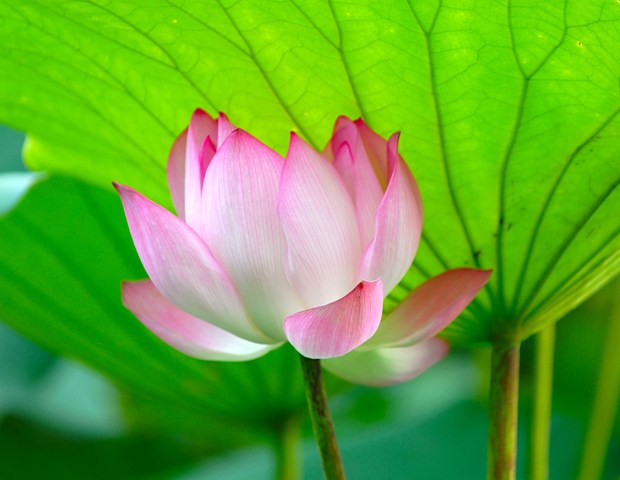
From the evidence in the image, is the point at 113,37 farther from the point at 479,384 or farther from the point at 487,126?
the point at 479,384

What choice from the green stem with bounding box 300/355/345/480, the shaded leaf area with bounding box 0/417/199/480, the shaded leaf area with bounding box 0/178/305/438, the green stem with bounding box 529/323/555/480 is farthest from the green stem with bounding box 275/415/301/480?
the shaded leaf area with bounding box 0/417/199/480

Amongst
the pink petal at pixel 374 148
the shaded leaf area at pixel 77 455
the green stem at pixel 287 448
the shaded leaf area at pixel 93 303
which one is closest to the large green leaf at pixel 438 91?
the pink petal at pixel 374 148

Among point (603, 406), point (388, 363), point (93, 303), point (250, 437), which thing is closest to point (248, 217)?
point (388, 363)

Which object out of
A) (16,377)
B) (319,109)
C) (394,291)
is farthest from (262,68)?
(16,377)

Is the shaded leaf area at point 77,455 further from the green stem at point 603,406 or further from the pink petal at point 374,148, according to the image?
the pink petal at point 374,148

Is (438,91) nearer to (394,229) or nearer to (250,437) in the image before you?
(394,229)
